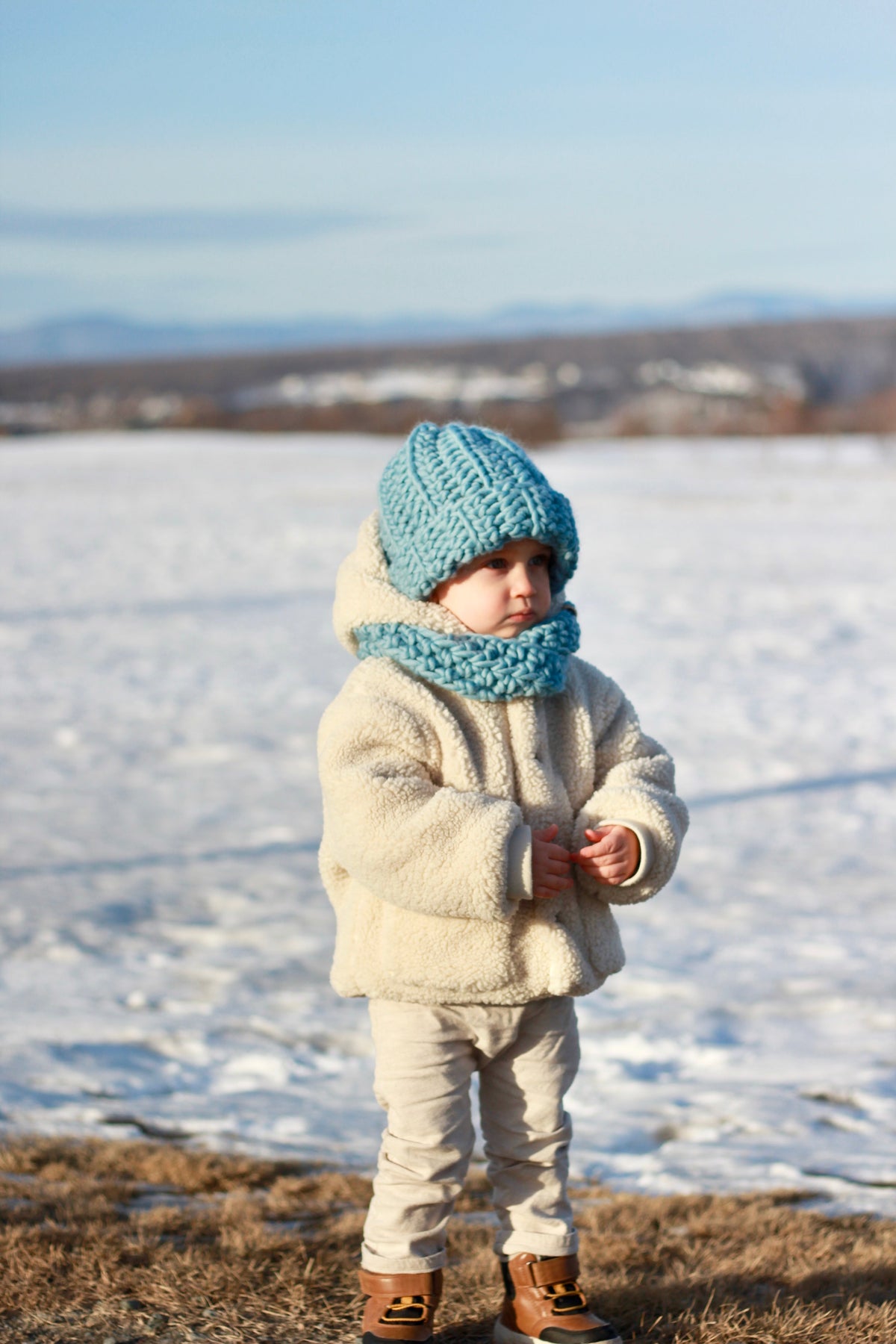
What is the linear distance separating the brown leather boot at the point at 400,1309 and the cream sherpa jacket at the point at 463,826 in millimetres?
444

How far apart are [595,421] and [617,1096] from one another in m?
52.9

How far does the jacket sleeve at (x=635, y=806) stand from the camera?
→ 94.5 inches

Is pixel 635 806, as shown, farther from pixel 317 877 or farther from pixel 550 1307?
pixel 317 877

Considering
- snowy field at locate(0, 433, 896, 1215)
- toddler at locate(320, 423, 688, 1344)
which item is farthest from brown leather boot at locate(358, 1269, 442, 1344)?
snowy field at locate(0, 433, 896, 1215)

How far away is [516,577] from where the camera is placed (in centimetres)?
245

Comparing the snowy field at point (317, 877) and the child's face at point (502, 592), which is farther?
the snowy field at point (317, 877)

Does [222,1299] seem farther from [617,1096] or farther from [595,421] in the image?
[595,421]

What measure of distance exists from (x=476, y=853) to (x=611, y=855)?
0.22 m

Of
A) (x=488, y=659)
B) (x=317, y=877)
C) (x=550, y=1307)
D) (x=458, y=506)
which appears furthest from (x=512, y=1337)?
(x=317, y=877)

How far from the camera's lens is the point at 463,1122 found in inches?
96.5

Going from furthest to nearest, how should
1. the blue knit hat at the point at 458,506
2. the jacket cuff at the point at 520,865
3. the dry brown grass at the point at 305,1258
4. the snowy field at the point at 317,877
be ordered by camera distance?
the snowy field at the point at 317,877 → the dry brown grass at the point at 305,1258 → the blue knit hat at the point at 458,506 → the jacket cuff at the point at 520,865

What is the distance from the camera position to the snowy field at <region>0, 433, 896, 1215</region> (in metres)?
3.84

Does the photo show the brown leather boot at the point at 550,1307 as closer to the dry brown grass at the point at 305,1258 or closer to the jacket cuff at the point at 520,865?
the dry brown grass at the point at 305,1258

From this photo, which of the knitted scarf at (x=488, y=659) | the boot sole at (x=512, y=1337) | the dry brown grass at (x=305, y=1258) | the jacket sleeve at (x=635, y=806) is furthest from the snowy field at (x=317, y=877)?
the knitted scarf at (x=488, y=659)
